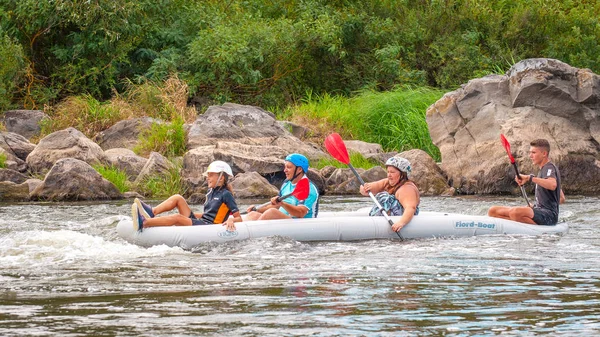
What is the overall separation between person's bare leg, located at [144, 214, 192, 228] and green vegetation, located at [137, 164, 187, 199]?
19.0ft

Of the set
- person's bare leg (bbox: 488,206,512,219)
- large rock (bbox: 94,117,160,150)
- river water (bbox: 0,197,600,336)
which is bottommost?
river water (bbox: 0,197,600,336)

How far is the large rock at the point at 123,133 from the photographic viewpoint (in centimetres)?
1831

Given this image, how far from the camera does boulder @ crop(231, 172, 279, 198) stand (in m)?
15.0

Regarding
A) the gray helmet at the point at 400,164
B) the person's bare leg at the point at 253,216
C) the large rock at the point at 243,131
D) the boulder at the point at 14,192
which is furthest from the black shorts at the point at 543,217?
the boulder at the point at 14,192

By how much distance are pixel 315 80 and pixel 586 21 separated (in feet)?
20.7

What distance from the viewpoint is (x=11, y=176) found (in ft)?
51.1

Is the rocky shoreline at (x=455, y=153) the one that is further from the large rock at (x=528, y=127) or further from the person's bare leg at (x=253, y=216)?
the person's bare leg at (x=253, y=216)

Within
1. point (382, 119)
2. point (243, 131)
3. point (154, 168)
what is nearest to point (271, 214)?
point (154, 168)

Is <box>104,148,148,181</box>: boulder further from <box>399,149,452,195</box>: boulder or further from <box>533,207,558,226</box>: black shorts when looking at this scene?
<box>533,207,558,226</box>: black shorts

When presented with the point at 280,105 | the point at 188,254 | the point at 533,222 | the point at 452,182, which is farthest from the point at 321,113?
the point at 188,254

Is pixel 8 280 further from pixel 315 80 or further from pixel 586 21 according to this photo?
pixel 586 21


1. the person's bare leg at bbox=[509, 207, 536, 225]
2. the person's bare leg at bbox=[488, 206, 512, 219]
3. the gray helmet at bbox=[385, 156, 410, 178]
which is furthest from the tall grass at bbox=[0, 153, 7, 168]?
the person's bare leg at bbox=[509, 207, 536, 225]

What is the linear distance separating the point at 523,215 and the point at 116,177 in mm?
7384

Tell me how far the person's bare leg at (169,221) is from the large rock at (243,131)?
779 centimetres
